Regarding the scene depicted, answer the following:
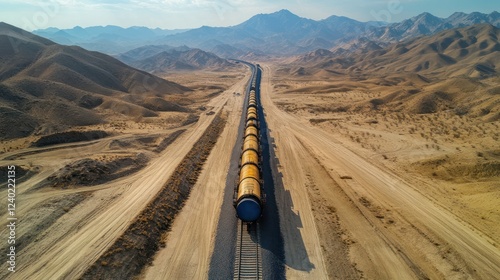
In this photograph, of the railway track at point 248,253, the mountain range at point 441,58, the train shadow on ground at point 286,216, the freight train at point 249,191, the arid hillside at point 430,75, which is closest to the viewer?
the railway track at point 248,253

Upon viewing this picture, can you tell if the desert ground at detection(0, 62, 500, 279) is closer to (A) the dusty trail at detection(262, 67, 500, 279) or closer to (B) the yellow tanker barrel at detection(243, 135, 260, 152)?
(A) the dusty trail at detection(262, 67, 500, 279)

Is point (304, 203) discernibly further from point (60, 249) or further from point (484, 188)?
point (60, 249)

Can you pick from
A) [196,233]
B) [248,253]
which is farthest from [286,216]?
[196,233]

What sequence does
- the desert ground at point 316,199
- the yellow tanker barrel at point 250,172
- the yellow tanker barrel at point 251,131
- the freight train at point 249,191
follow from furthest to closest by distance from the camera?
the yellow tanker barrel at point 251,131
the yellow tanker barrel at point 250,172
the freight train at point 249,191
the desert ground at point 316,199

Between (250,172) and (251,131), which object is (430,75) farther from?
(250,172)

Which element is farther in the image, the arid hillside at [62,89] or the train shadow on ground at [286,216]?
the arid hillside at [62,89]

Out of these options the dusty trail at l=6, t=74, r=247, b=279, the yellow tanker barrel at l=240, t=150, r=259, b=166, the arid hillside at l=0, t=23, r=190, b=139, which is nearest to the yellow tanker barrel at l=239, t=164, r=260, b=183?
the yellow tanker barrel at l=240, t=150, r=259, b=166

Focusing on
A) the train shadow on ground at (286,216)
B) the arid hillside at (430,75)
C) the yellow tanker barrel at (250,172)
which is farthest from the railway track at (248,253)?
the arid hillside at (430,75)

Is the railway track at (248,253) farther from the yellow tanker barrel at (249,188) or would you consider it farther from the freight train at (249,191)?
the yellow tanker barrel at (249,188)
